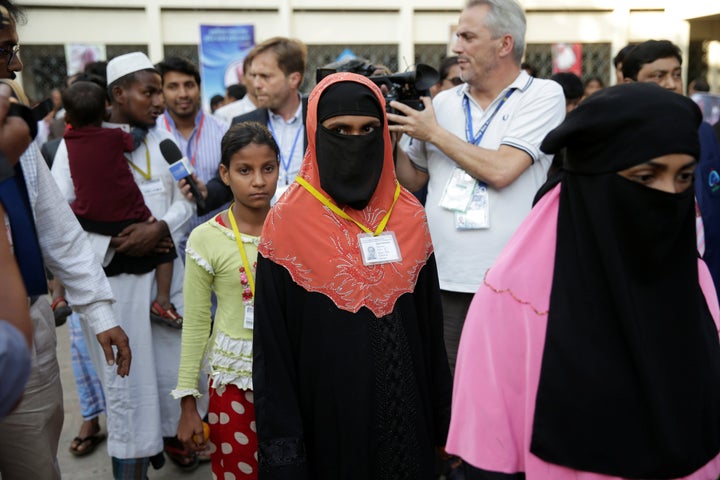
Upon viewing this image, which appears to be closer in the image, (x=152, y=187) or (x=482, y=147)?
(x=482, y=147)

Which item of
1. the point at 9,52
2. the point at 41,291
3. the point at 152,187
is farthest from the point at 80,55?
the point at 41,291

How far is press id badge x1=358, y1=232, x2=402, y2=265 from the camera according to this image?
2193mm

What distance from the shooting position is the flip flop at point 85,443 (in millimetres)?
4066

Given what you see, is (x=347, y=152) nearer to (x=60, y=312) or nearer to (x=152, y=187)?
(x=152, y=187)

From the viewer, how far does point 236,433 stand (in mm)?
2480

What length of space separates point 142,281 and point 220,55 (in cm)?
1096

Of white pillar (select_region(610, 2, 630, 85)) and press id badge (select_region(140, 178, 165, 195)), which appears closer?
press id badge (select_region(140, 178, 165, 195))

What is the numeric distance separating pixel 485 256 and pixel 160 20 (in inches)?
533

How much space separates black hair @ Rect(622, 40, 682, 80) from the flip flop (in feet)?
12.5

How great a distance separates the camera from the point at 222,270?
2619 mm

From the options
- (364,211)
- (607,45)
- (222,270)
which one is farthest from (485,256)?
(607,45)

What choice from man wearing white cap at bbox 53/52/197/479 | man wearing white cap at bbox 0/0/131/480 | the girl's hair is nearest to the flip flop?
man wearing white cap at bbox 53/52/197/479

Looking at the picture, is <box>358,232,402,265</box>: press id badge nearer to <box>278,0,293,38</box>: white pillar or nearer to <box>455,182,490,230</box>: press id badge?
<box>455,182,490,230</box>: press id badge

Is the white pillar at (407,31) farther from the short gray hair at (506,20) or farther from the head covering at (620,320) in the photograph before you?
the head covering at (620,320)
